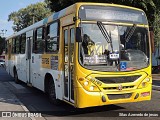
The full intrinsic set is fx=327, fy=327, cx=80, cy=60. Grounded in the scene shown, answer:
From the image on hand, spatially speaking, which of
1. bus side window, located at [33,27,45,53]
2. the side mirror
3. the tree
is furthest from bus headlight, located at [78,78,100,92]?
the tree

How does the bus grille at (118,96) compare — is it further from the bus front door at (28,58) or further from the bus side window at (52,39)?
the bus front door at (28,58)

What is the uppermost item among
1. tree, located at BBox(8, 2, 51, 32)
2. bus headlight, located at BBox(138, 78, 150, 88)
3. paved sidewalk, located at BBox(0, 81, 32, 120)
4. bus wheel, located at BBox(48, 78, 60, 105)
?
tree, located at BBox(8, 2, 51, 32)

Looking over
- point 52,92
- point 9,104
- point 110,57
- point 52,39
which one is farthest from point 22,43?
point 110,57

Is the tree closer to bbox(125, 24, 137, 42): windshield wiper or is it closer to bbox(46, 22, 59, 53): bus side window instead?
bbox(46, 22, 59, 53): bus side window

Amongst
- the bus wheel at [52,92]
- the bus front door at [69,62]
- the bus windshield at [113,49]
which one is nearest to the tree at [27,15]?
the bus wheel at [52,92]

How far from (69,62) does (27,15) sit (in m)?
60.9

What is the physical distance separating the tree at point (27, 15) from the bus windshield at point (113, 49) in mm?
56475

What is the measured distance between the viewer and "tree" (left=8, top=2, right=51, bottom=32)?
214 ft

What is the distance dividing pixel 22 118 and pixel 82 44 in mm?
2497

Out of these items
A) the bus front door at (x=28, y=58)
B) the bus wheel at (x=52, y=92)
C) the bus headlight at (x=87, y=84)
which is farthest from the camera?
the bus front door at (x=28, y=58)

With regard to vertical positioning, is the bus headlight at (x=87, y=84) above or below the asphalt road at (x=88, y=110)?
above

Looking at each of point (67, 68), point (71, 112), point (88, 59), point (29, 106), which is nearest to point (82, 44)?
point (88, 59)

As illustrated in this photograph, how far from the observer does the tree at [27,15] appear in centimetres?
6538

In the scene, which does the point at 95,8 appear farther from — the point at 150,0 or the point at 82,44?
the point at 150,0
